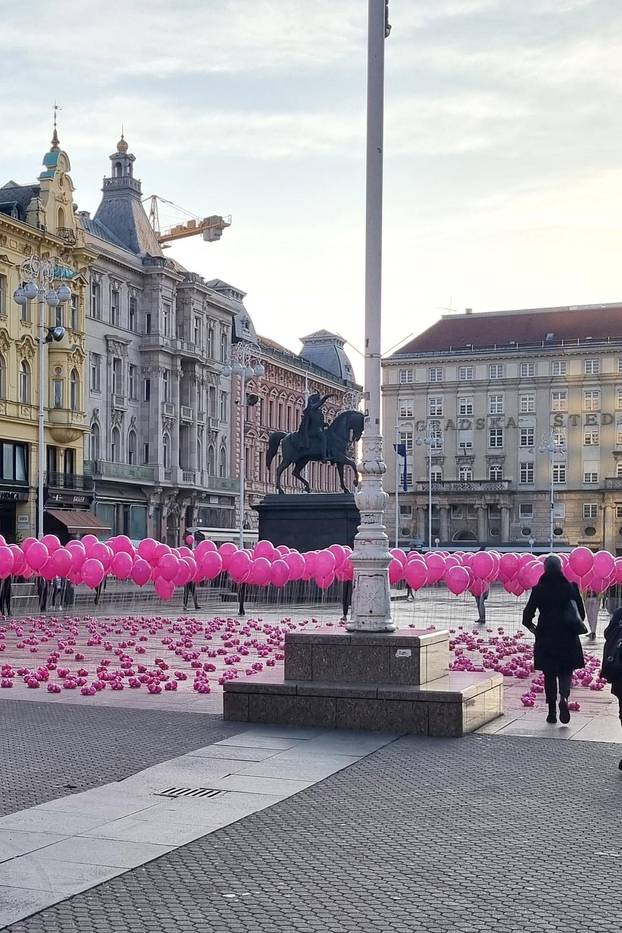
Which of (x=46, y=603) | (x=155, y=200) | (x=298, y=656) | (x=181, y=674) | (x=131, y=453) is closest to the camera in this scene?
(x=298, y=656)

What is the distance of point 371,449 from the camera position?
1308 cm

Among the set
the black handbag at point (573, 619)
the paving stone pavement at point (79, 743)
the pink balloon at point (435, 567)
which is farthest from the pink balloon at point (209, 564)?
the black handbag at point (573, 619)

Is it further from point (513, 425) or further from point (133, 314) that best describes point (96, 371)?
point (513, 425)

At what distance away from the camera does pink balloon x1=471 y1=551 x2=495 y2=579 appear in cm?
2434

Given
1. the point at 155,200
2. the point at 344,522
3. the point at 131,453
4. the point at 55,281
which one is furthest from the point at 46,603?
the point at 155,200

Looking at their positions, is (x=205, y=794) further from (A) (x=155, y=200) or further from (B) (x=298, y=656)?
(A) (x=155, y=200)

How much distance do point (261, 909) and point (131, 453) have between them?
66412mm

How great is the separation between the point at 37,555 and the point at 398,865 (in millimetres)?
19283

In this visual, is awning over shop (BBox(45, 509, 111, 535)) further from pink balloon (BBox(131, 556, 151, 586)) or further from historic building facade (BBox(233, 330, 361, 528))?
pink balloon (BBox(131, 556, 151, 586))

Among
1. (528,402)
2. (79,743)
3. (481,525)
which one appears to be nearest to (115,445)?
(481,525)

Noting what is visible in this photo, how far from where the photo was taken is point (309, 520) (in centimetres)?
3628

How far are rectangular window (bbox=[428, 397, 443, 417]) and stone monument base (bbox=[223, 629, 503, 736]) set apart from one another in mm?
112518

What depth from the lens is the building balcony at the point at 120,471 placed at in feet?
215

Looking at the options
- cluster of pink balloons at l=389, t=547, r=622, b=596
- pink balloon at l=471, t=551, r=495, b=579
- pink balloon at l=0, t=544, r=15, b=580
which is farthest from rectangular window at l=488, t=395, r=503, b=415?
pink balloon at l=0, t=544, r=15, b=580
